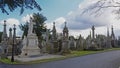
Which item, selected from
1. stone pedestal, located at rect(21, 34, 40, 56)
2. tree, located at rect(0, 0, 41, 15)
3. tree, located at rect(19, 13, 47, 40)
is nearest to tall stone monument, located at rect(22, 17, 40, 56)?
stone pedestal, located at rect(21, 34, 40, 56)

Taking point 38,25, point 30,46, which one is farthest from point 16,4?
point 38,25

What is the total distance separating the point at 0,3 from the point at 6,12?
1.73 feet

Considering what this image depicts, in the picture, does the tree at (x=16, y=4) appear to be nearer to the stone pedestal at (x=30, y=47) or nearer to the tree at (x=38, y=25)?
the stone pedestal at (x=30, y=47)

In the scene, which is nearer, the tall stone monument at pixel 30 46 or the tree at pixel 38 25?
the tall stone monument at pixel 30 46

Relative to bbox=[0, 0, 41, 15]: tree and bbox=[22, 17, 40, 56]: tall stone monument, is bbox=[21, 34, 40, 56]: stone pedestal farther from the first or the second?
A: bbox=[0, 0, 41, 15]: tree

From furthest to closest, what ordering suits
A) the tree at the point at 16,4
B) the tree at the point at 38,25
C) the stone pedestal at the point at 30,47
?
the tree at the point at 38,25
the stone pedestal at the point at 30,47
the tree at the point at 16,4

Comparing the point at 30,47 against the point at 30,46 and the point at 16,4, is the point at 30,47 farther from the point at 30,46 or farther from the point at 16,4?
the point at 16,4

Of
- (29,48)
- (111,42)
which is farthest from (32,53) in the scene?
(111,42)

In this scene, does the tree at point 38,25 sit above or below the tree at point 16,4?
above

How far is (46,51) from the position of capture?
45.7m

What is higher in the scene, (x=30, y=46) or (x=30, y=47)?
(x=30, y=46)

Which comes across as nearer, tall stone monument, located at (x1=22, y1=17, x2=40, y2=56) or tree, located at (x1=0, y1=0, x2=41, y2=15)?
tree, located at (x1=0, y1=0, x2=41, y2=15)

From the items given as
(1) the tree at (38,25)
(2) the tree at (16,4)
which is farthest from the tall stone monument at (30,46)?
(1) the tree at (38,25)

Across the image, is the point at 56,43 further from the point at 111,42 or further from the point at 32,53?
the point at 111,42
